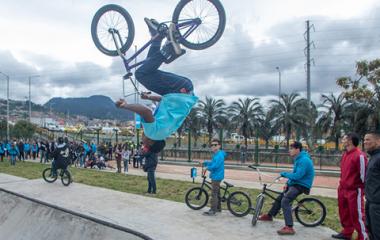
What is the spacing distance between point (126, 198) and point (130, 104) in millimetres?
5956

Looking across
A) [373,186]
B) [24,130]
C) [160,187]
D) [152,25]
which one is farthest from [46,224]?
[24,130]

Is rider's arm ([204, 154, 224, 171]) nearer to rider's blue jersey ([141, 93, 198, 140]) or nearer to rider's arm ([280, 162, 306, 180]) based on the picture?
rider's arm ([280, 162, 306, 180])

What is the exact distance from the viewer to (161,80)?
6621mm

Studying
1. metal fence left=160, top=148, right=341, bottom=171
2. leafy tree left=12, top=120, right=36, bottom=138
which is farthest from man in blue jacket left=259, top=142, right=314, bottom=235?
leafy tree left=12, top=120, right=36, bottom=138

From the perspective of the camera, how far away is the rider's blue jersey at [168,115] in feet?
20.9

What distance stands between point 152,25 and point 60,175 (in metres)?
9.06

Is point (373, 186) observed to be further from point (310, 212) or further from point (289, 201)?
point (310, 212)

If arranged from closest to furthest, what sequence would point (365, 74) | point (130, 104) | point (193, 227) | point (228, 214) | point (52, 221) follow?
point (130, 104) → point (193, 227) → point (52, 221) → point (228, 214) → point (365, 74)

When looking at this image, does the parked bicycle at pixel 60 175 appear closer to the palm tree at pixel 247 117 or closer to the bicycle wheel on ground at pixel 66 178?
the bicycle wheel on ground at pixel 66 178

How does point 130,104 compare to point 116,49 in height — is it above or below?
below

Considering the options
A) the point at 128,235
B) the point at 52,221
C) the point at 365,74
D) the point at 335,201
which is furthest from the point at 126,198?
the point at 365,74

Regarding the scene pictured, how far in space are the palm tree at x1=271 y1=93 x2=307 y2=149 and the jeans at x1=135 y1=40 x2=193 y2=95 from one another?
109ft

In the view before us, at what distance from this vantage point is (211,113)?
4562 cm

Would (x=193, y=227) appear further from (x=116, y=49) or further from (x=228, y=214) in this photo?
(x=116, y=49)
